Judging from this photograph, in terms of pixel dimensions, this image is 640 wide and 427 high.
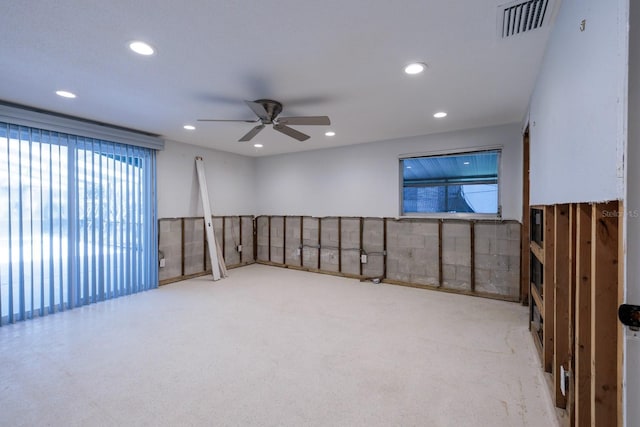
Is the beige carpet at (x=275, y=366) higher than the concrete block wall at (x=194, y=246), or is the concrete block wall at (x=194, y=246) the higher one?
the concrete block wall at (x=194, y=246)

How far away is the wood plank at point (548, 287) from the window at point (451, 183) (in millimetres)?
2418

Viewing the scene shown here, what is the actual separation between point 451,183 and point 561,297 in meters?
3.32

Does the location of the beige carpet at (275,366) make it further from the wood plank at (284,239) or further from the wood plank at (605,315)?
the wood plank at (284,239)

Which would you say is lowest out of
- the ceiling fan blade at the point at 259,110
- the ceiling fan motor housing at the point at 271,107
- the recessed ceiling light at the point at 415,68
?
the ceiling fan blade at the point at 259,110

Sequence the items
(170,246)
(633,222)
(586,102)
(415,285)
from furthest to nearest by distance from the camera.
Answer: (170,246), (415,285), (586,102), (633,222)

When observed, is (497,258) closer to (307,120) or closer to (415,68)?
(415,68)

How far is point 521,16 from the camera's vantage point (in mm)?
1846

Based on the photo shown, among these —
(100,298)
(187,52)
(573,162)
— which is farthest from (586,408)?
(100,298)

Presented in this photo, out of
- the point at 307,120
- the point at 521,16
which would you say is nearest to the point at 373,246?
the point at 307,120

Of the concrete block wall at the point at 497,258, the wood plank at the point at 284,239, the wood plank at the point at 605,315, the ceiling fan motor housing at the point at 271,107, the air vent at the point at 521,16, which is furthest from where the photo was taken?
the wood plank at the point at 284,239

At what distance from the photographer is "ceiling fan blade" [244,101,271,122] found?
9.36ft

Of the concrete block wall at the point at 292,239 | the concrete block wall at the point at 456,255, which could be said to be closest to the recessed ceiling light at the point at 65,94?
the concrete block wall at the point at 292,239

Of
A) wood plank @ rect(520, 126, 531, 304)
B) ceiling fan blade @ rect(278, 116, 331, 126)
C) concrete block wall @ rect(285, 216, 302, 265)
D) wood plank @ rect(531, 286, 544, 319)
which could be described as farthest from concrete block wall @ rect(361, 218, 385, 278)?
ceiling fan blade @ rect(278, 116, 331, 126)

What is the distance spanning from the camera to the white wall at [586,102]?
3.26 feet
